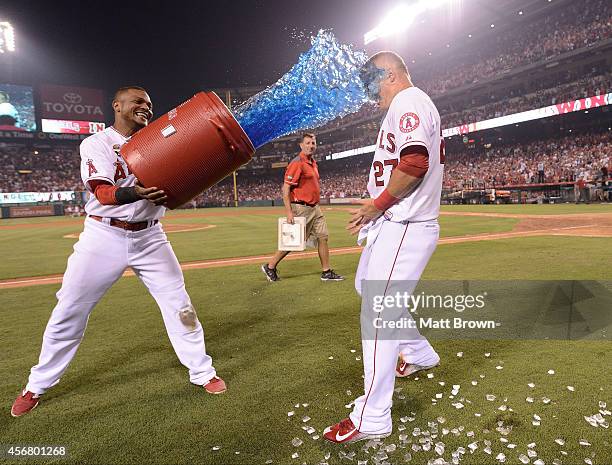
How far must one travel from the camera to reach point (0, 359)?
3.37 meters


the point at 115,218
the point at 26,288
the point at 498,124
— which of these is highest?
the point at 498,124

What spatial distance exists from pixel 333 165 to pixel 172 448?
55257mm

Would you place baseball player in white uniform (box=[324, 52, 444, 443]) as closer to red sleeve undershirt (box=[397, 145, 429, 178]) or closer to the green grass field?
red sleeve undershirt (box=[397, 145, 429, 178])

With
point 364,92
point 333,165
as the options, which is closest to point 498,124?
point 333,165

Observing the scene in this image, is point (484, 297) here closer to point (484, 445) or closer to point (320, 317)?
point (320, 317)

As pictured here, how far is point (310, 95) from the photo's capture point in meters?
2.56

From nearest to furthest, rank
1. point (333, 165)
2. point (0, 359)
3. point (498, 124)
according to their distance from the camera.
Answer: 1. point (0, 359)
2. point (498, 124)
3. point (333, 165)

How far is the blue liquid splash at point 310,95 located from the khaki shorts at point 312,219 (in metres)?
3.37

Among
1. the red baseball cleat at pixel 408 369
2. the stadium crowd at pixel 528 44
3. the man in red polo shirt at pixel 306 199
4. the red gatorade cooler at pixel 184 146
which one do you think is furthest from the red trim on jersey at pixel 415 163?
the stadium crowd at pixel 528 44

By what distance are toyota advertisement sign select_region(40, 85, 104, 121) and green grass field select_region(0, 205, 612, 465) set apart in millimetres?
57437

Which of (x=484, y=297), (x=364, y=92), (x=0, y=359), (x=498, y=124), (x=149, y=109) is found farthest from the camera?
(x=498, y=124)

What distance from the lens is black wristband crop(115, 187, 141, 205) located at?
87.1 inches

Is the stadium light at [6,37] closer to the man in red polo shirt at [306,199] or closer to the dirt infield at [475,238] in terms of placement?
the dirt infield at [475,238]

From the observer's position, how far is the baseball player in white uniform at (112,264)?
8.41 ft
